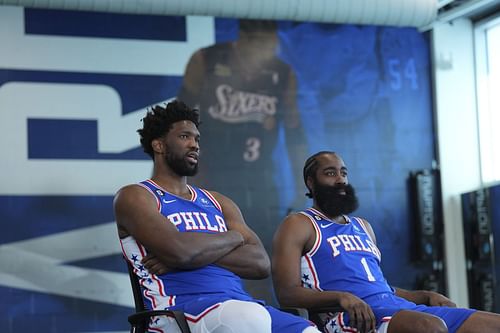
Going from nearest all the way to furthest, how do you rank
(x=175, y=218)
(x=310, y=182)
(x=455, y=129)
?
1. (x=175, y=218)
2. (x=310, y=182)
3. (x=455, y=129)

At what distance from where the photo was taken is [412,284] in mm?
6727

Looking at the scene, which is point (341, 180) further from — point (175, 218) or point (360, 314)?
point (175, 218)

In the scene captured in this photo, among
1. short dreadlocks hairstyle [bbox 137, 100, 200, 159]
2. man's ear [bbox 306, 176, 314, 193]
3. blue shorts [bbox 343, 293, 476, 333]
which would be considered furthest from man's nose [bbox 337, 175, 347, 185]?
short dreadlocks hairstyle [bbox 137, 100, 200, 159]

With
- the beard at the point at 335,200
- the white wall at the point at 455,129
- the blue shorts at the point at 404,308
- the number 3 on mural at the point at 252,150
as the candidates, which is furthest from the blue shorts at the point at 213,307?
the white wall at the point at 455,129

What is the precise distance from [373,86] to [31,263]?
9.46 feet

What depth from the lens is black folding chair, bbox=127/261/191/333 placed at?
318 cm

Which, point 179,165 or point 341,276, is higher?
point 179,165

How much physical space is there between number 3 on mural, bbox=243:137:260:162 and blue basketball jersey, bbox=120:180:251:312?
2870mm

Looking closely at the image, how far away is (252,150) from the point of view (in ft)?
21.5

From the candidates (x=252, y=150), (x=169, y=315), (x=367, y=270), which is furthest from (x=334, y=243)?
(x=252, y=150)

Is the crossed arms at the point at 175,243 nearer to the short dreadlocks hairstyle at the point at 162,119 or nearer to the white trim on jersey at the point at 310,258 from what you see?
the short dreadlocks hairstyle at the point at 162,119

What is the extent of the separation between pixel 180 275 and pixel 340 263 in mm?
900

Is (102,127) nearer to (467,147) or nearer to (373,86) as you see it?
(373,86)

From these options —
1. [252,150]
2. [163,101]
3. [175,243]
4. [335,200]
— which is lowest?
[175,243]
